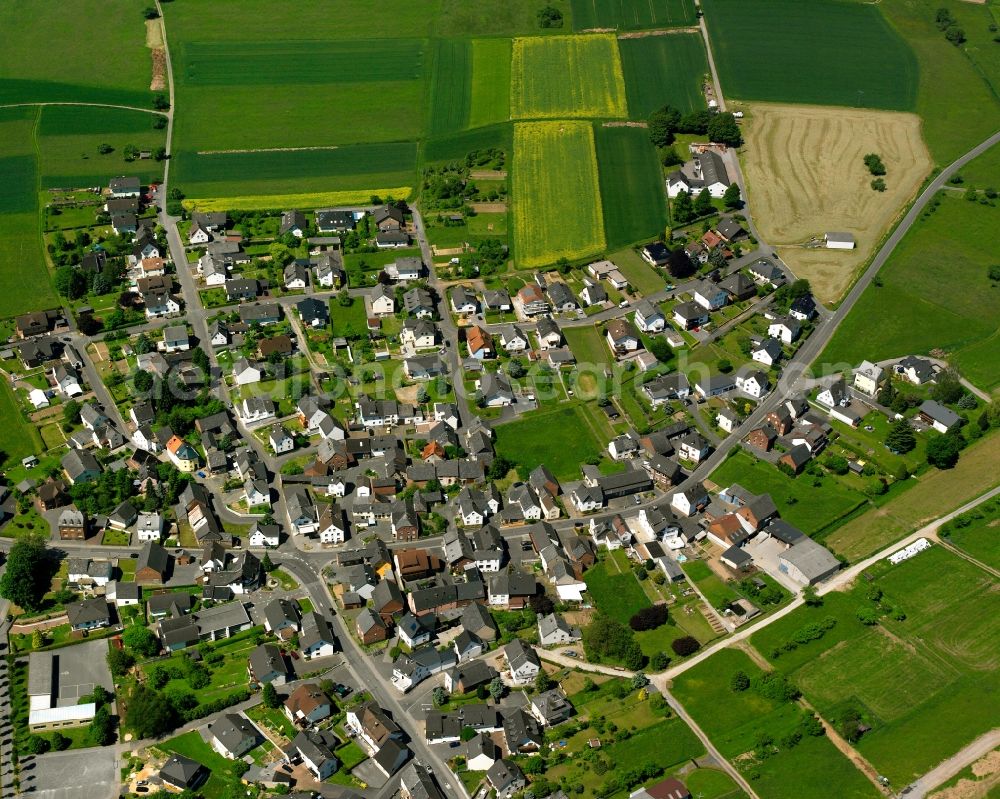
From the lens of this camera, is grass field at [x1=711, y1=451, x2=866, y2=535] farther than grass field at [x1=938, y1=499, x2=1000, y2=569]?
Yes

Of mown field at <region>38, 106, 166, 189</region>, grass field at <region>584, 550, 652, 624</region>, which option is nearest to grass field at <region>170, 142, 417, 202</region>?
mown field at <region>38, 106, 166, 189</region>

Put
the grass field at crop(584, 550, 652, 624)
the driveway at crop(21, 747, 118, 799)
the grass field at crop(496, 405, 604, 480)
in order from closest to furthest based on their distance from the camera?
the driveway at crop(21, 747, 118, 799)
the grass field at crop(584, 550, 652, 624)
the grass field at crop(496, 405, 604, 480)

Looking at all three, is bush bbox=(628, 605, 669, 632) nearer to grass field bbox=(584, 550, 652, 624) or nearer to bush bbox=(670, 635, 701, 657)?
grass field bbox=(584, 550, 652, 624)

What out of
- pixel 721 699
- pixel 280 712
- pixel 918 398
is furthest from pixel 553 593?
pixel 918 398

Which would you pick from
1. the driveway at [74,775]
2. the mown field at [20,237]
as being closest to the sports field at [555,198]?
the mown field at [20,237]

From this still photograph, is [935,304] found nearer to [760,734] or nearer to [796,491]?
[796,491]

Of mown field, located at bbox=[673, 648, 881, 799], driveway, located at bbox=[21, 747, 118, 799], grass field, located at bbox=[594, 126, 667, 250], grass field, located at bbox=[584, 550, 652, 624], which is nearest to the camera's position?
mown field, located at bbox=[673, 648, 881, 799]

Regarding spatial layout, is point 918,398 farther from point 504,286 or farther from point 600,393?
point 504,286
